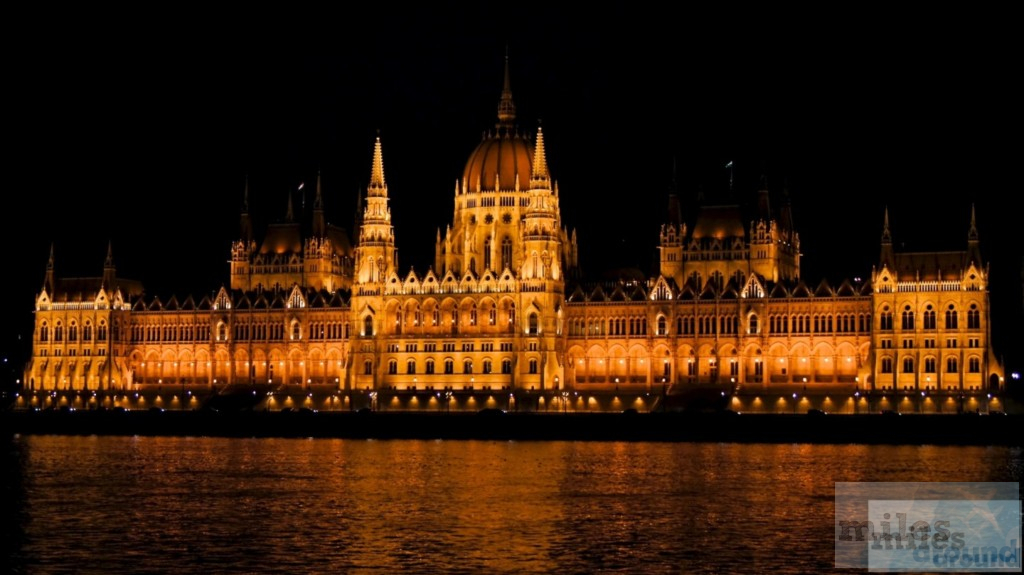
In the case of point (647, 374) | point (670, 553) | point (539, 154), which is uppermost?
point (539, 154)

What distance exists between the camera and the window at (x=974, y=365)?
122 metres

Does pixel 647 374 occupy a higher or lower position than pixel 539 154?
lower

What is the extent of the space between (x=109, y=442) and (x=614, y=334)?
4054 centimetres

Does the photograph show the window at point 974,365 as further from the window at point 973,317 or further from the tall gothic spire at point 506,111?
the tall gothic spire at point 506,111

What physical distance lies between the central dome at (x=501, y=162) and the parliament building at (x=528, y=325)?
0.16 meters

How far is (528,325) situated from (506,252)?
39.4ft

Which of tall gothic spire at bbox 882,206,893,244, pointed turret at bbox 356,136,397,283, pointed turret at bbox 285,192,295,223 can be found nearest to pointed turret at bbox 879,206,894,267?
tall gothic spire at bbox 882,206,893,244

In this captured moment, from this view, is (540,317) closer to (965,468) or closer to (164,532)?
(965,468)

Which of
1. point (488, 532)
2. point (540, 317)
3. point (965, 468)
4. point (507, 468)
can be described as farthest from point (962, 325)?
point (488, 532)

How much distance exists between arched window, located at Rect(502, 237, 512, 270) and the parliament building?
0.37 ft

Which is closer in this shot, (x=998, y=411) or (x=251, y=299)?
(x=998, y=411)

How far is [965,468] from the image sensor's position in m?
83.9

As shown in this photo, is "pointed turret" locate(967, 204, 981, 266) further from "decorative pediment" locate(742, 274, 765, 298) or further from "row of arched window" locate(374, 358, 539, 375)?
"row of arched window" locate(374, 358, 539, 375)

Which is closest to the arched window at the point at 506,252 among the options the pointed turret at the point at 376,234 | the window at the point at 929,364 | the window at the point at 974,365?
the pointed turret at the point at 376,234
